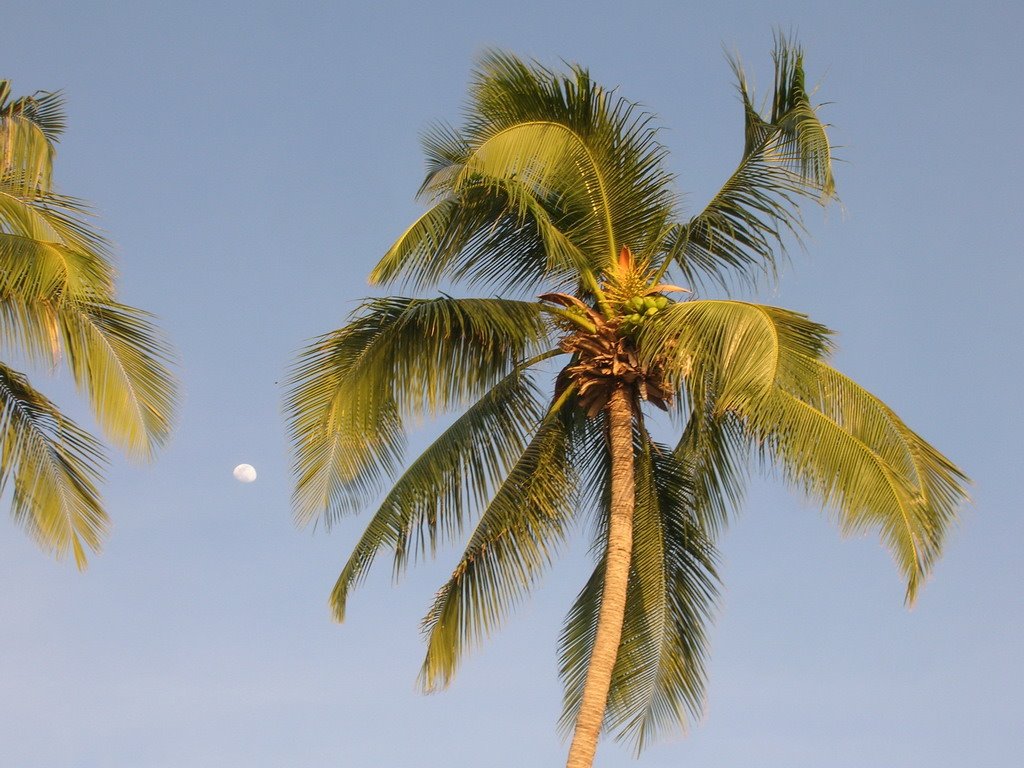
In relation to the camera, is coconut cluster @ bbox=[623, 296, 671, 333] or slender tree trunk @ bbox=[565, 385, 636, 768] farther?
coconut cluster @ bbox=[623, 296, 671, 333]

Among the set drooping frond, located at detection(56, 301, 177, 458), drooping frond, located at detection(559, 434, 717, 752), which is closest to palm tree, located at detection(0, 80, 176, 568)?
drooping frond, located at detection(56, 301, 177, 458)

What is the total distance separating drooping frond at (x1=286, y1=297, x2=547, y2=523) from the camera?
1375 cm

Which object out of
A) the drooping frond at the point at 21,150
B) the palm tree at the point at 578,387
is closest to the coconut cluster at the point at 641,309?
the palm tree at the point at 578,387

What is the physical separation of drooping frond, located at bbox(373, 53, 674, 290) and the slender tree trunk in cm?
153

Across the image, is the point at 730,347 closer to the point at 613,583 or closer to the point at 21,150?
the point at 613,583

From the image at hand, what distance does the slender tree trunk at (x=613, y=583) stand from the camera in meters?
12.4

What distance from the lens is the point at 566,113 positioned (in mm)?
14461

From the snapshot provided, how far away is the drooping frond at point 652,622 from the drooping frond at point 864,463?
173cm

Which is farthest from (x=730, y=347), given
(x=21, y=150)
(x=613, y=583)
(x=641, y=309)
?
(x=21, y=150)

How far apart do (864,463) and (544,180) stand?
14.1 ft

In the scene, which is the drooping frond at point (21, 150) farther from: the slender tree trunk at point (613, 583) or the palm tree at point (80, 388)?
the slender tree trunk at point (613, 583)

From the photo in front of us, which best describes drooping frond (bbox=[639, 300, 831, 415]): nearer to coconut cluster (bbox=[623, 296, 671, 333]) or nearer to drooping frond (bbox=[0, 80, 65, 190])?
coconut cluster (bbox=[623, 296, 671, 333])

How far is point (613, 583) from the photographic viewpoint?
42.6 ft

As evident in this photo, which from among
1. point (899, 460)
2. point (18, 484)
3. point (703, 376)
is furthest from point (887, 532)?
point (18, 484)
